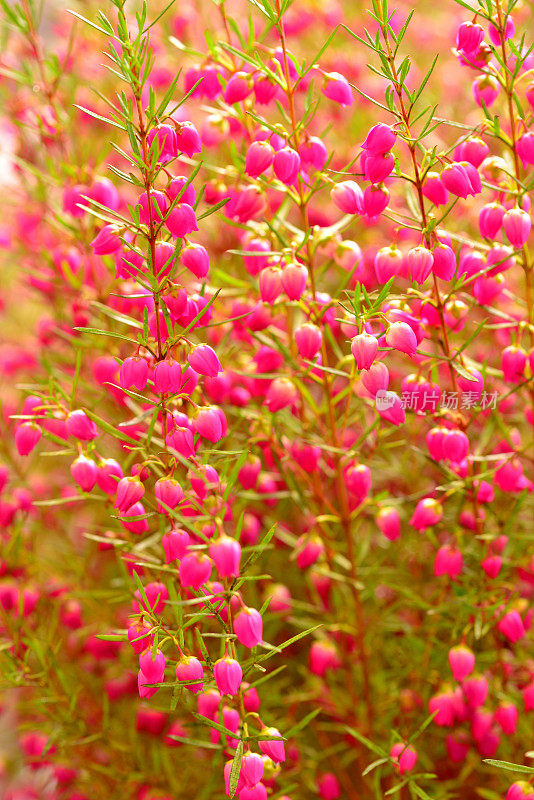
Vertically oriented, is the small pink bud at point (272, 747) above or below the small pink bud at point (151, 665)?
below

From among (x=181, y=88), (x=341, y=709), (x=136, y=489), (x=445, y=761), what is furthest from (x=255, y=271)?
(x=181, y=88)

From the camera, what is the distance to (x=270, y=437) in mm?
924

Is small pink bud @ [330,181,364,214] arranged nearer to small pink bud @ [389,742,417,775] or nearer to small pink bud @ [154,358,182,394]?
small pink bud @ [154,358,182,394]

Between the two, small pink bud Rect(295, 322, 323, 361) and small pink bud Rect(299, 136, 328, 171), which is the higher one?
small pink bud Rect(299, 136, 328, 171)

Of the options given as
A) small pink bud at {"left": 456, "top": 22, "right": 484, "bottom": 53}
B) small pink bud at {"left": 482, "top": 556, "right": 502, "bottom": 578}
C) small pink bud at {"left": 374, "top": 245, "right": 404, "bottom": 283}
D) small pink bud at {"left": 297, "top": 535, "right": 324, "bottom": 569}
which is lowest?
small pink bud at {"left": 297, "top": 535, "right": 324, "bottom": 569}

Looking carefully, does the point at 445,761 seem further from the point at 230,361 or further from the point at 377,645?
the point at 230,361

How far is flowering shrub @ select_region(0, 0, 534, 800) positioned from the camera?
68cm

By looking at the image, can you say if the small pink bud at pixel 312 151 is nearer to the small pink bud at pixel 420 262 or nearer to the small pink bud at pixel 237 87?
the small pink bud at pixel 237 87

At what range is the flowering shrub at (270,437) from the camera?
678mm

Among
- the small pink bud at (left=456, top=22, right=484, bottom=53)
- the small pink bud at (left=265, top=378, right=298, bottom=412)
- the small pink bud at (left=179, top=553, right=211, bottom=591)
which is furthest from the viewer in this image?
the small pink bud at (left=265, top=378, right=298, bottom=412)

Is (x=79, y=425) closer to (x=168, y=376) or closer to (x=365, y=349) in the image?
(x=168, y=376)

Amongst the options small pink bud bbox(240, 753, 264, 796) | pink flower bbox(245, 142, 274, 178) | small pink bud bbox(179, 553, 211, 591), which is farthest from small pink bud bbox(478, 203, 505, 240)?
small pink bud bbox(240, 753, 264, 796)

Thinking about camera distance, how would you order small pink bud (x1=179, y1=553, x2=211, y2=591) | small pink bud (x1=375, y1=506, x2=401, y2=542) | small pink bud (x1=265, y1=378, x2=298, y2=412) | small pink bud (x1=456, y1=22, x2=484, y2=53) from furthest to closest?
small pink bud (x1=375, y1=506, x2=401, y2=542) → small pink bud (x1=265, y1=378, x2=298, y2=412) → small pink bud (x1=456, y1=22, x2=484, y2=53) → small pink bud (x1=179, y1=553, x2=211, y2=591)

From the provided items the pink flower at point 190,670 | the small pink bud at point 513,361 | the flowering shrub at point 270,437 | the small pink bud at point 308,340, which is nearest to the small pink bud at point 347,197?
the flowering shrub at point 270,437
